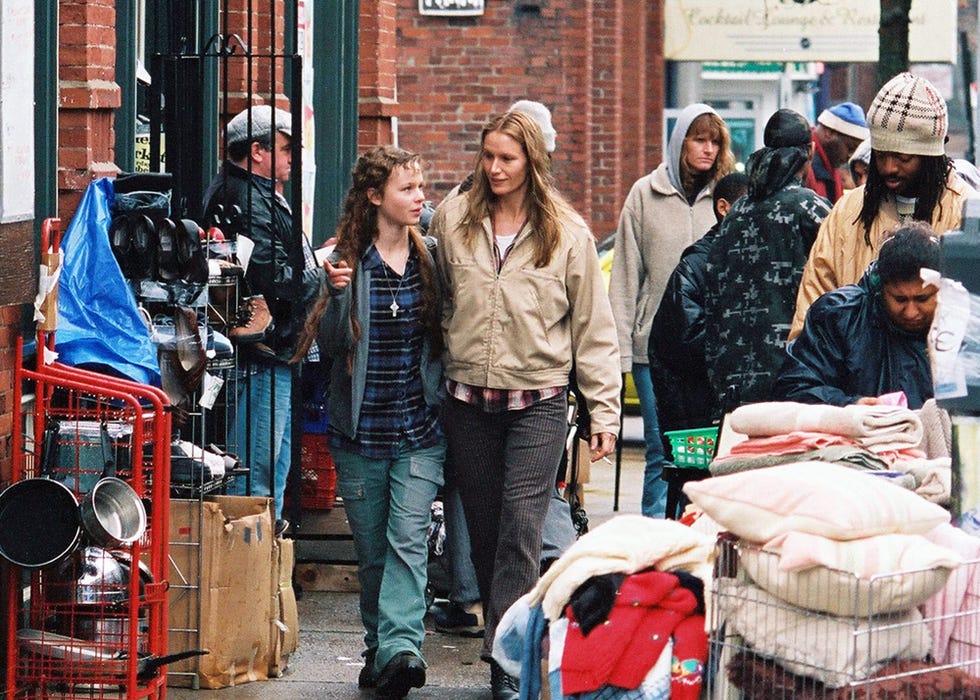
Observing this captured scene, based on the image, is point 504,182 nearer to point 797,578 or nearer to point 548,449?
point 548,449

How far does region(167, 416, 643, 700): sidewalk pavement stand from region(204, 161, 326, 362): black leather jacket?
43.9 inches

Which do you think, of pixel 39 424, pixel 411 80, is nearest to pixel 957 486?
pixel 39 424

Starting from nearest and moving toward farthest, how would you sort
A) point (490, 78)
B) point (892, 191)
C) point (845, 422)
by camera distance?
point (845, 422) < point (892, 191) < point (490, 78)

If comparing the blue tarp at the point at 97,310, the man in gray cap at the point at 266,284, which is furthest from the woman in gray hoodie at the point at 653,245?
the blue tarp at the point at 97,310

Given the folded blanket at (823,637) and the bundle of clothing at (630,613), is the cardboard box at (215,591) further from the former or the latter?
the folded blanket at (823,637)

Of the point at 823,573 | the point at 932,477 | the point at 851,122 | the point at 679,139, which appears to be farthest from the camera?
the point at 851,122

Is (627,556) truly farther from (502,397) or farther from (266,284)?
(266,284)

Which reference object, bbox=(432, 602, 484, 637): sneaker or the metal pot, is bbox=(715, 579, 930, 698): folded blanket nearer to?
the metal pot

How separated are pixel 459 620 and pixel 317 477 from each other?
6.09 feet

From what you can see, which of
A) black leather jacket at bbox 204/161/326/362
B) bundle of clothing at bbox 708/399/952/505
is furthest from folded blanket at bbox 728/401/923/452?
black leather jacket at bbox 204/161/326/362

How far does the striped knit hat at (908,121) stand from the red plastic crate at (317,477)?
3.74m

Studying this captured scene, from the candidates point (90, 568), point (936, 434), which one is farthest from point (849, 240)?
point (90, 568)

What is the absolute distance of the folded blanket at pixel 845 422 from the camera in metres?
4.68

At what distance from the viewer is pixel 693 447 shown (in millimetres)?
7512
